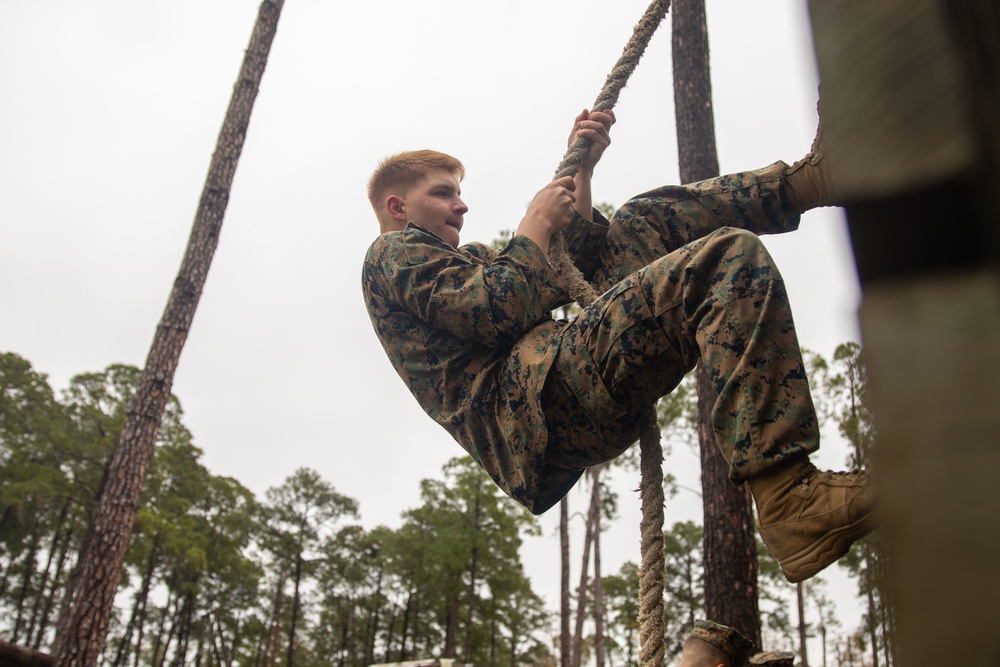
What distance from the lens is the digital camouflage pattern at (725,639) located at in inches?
127

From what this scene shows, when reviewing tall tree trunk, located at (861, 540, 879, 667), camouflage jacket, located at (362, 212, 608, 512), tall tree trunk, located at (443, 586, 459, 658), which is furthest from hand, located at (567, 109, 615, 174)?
tall tree trunk, located at (443, 586, 459, 658)

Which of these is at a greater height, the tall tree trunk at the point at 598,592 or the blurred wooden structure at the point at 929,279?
the tall tree trunk at the point at 598,592

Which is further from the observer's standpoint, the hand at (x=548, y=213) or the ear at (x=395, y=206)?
the ear at (x=395, y=206)

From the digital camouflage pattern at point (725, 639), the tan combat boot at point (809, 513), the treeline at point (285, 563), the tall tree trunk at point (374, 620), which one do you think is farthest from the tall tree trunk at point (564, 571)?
the tan combat boot at point (809, 513)

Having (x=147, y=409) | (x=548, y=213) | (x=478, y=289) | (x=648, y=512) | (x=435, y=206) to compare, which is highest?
(x=147, y=409)

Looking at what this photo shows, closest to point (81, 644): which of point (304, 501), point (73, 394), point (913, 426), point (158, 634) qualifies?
point (913, 426)

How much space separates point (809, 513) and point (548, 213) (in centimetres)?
138

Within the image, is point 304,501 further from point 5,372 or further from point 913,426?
point 913,426

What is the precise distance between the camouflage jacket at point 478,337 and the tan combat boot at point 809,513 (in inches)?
30.4

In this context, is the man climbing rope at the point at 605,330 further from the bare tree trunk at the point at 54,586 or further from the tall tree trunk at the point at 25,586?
the tall tree trunk at the point at 25,586

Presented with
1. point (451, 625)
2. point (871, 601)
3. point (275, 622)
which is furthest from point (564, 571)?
point (871, 601)

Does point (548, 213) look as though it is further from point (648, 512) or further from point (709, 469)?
point (709, 469)

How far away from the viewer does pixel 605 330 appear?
2.31 m

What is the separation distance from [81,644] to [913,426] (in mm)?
8032
